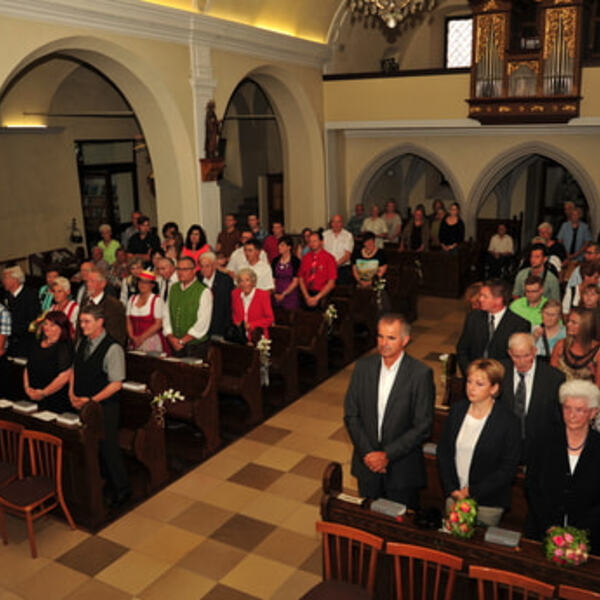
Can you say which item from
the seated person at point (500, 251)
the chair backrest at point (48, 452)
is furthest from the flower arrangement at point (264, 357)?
the seated person at point (500, 251)

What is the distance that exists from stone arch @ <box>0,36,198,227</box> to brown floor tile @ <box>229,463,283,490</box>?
17.8 ft

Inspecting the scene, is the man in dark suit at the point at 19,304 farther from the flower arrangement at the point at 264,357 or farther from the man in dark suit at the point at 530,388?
the man in dark suit at the point at 530,388

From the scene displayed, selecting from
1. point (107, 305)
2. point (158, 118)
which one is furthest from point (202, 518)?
point (158, 118)

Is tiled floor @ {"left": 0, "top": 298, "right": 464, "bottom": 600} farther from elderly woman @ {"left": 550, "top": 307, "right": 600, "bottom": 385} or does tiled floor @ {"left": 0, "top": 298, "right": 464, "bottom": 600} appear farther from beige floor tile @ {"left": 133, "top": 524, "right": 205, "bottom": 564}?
elderly woman @ {"left": 550, "top": 307, "right": 600, "bottom": 385}

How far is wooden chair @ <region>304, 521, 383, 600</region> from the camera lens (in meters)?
3.54

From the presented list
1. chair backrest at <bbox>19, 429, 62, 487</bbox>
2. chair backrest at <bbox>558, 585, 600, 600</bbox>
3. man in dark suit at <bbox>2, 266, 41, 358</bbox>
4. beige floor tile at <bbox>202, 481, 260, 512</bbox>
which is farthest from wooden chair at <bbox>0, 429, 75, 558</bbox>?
chair backrest at <bbox>558, 585, 600, 600</bbox>

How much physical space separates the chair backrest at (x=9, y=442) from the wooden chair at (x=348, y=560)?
269 cm

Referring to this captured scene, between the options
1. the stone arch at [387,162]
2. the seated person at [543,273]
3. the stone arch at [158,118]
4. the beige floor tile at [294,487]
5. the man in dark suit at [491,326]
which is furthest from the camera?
the stone arch at [387,162]

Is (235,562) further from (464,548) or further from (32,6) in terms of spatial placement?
(32,6)

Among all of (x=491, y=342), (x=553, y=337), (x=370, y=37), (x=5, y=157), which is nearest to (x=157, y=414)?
(x=491, y=342)

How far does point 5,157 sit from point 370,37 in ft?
26.3

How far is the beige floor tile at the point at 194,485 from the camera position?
19.4ft

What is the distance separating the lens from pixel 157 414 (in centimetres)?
582

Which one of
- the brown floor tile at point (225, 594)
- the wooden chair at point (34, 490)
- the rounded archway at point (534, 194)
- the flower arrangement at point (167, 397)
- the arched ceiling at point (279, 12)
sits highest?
the arched ceiling at point (279, 12)
